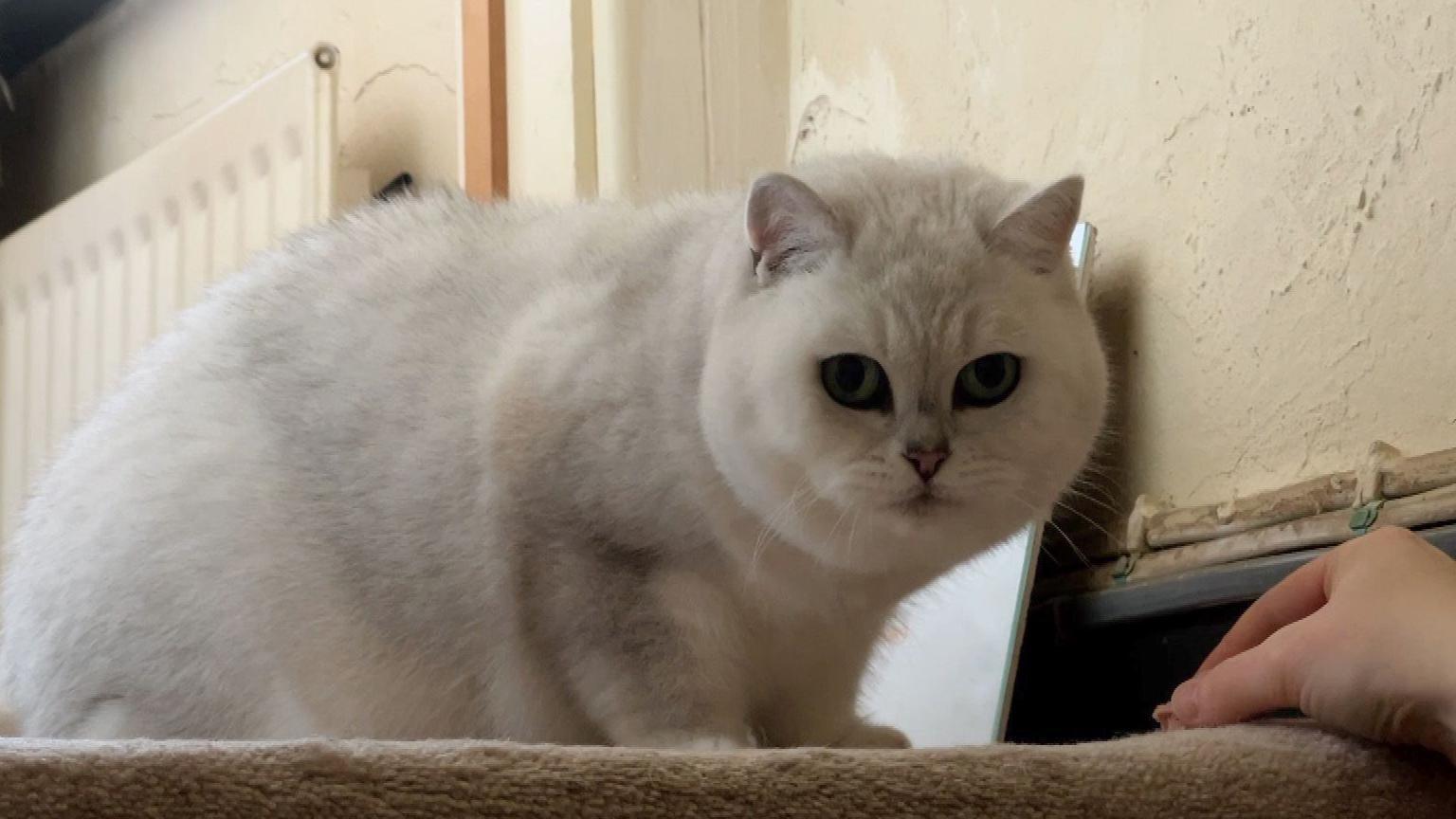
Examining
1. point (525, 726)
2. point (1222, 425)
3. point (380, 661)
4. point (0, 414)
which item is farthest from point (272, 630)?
point (0, 414)

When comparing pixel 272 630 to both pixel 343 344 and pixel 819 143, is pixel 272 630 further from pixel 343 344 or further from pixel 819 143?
pixel 819 143

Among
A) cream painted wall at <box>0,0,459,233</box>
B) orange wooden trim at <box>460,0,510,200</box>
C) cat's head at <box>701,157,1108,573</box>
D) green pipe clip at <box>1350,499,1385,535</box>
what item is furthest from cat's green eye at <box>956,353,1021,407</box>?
cream painted wall at <box>0,0,459,233</box>

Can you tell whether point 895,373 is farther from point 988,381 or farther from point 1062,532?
point 1062,532

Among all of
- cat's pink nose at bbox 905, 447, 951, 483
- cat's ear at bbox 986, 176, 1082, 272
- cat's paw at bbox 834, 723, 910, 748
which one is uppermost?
cat's ear at bbox 986, 176, 1082, 272

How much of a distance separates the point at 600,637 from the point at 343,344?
1.15ft

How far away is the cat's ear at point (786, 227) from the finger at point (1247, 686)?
36cm

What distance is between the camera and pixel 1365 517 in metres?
1.06

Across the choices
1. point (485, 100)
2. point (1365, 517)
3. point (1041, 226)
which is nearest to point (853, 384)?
point (1041, 226)

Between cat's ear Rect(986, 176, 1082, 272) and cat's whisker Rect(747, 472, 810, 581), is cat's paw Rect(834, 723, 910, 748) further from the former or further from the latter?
cat's ear Rect(986, 176, 1082, 272)

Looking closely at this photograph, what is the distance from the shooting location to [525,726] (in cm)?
103

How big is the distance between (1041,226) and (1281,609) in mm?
288

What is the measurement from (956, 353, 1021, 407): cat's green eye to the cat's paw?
333 millimetres

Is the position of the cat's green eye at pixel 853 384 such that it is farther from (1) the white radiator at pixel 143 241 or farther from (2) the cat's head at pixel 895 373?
(1) the white radiator at pixel 143 241

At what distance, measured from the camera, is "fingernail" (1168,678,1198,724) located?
900mm
